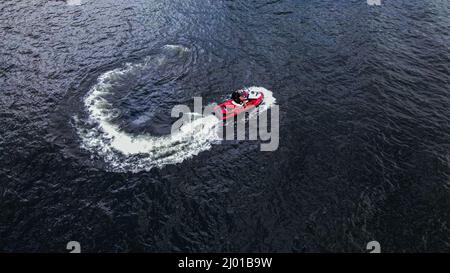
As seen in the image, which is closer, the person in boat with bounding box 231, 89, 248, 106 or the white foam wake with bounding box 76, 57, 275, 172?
the white foam wake with bounding box 76, 57, 275, 172

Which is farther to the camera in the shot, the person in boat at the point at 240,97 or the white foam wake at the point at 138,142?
the person in boat at the point at 240,97

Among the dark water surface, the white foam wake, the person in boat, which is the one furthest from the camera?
the person in boat

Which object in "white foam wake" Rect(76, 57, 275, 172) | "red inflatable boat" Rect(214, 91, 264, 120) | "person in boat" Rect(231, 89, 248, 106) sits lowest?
"white foam wake" Rect(76, 57, 275, 172)

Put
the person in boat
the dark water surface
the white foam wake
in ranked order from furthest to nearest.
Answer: the person in boat, the white foam wake, the dark water surface

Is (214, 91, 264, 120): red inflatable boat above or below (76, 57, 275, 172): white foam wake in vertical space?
above

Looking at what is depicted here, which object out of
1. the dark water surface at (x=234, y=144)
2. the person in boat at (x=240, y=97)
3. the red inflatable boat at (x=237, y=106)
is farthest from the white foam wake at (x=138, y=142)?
the person in boat at (x=240, y=97)

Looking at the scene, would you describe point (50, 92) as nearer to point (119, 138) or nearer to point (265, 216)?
point (119, 138)

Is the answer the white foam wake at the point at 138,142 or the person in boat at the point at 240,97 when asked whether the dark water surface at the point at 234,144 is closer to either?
the white foam wake at the point at 138,142

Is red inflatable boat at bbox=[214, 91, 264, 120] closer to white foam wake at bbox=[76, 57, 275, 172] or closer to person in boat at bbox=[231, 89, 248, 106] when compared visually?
person in boat at bbox=[231, 89, 248, 106]

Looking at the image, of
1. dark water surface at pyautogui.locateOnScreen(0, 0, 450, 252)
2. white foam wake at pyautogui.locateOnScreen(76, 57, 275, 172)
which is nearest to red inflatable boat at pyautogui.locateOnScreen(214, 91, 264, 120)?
white foam wake at pyautogui.locateOnScreen(76, 57, 275, 172)
